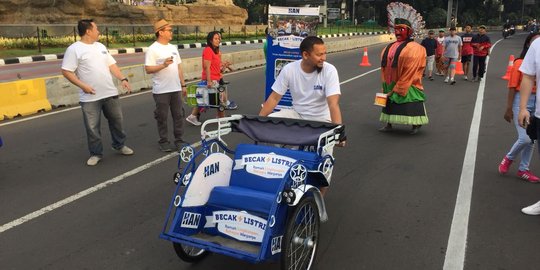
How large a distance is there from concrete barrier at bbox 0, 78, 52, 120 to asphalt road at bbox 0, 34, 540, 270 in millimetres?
668

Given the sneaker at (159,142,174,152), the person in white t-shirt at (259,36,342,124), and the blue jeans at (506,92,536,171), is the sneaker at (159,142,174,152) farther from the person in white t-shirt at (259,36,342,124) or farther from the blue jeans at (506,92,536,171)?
the blue jeans at (506,92,536,171)

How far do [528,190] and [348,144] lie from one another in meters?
2.77

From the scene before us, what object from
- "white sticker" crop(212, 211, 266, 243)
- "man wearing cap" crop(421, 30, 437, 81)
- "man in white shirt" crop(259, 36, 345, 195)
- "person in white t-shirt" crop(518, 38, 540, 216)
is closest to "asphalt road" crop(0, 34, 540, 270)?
"white sticker" crop(212, 211, 266, 243)

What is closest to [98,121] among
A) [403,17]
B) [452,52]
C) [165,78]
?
[165,78]

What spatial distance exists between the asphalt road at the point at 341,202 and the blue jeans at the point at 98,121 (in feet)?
0.84

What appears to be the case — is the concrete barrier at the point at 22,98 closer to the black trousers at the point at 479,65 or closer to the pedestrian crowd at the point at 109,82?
the pedestrian crowd at the point at 109,82

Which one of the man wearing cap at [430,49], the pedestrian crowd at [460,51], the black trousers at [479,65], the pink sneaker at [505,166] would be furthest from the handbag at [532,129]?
the man wearing cap at [430,49]

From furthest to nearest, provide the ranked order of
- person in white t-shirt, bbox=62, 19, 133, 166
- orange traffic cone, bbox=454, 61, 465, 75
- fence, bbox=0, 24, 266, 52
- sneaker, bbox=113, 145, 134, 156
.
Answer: fence, bbox=0, 24, 266, 52, orange traffic cone, bbox=454, 61, 465, 75, sneaker, bbox=113, 145, 134, 156, person in white t-shirt, bbox=62, 19, 133, 166

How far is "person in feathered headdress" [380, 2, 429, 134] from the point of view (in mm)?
7906

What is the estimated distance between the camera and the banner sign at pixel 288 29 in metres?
9.33

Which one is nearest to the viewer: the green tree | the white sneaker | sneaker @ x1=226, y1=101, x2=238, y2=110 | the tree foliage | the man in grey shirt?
the white sneaker

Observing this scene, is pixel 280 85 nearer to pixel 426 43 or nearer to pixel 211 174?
pixel 211 174

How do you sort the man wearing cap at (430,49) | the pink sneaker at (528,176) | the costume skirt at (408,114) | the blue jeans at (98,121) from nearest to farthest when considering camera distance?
the pink sneaker at (528,176)
the blue jeans at (98,121)
the costume skirt at (408,114)
the man wearing cap at (430,49)

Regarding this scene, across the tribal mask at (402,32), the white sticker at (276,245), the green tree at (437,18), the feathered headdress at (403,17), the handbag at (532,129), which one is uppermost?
the green tree at (437,18)
